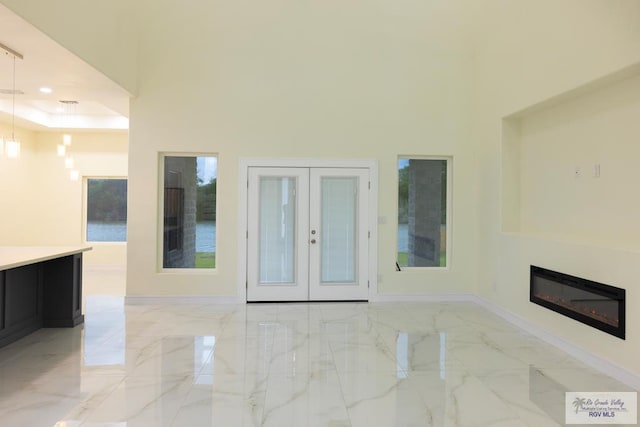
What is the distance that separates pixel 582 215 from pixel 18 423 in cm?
499

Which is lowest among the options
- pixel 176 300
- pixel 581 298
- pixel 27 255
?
pixel 176 300

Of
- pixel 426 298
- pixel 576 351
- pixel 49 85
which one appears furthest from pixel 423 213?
pixel 49 85


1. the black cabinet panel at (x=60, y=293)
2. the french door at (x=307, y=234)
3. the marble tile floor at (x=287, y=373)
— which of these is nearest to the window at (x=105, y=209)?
the marble tile floor at (x=287, y=373)

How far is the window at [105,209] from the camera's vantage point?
8.54m

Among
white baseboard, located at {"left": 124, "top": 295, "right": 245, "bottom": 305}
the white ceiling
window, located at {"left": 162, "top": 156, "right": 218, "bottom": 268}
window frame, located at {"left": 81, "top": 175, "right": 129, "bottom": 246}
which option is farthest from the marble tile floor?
window frame, located at {"left": 81, "top": 175, "right": 129, "bottom": 246}

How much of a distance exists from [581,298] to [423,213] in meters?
2.55

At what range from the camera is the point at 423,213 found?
593 cm

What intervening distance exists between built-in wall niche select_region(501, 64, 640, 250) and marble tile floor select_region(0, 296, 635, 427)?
4.18 ft

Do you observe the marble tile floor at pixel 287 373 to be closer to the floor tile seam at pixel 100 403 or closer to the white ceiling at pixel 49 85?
the floor tile seam at pixel 100 403

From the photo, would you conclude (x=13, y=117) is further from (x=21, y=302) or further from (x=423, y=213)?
(x=423, y=213)

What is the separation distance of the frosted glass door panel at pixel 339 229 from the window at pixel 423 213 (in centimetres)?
73

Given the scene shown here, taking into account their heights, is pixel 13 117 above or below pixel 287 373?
above

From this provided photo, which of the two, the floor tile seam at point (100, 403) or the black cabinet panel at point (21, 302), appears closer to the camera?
the floor tile seam at point (100, 403)

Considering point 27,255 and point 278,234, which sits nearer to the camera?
point 27,255
